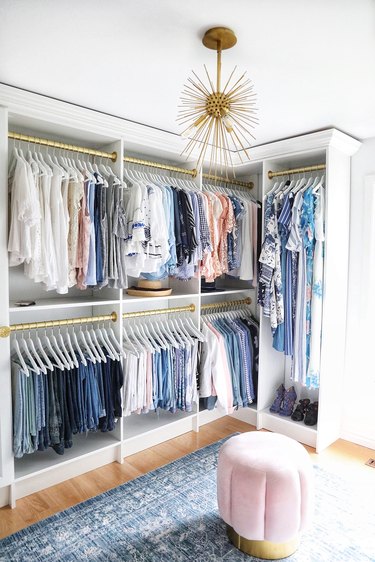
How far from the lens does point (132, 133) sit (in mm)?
2818

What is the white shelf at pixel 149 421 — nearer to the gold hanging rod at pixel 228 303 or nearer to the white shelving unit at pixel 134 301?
the white shelving unit at pixel 134 301

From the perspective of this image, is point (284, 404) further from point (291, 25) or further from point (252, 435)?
point (291, 25)

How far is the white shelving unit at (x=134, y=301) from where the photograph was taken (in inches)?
91.0

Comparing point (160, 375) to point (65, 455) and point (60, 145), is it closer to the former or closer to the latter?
point (65, 455)

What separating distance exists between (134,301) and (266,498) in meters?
1.54

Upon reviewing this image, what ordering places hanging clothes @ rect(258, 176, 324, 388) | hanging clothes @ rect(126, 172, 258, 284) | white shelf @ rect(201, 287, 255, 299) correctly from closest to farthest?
1. hanging clothes @ rect(126, 172, 258, 284)
2. hanging clothes @ rect(258, 176, 324, 388)
3. white shelf @ rect(201, 287, 255, 299)

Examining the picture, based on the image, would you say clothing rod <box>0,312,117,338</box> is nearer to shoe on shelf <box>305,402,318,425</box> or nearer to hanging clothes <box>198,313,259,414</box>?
hanging clothes <box>198,313,259,414</box>

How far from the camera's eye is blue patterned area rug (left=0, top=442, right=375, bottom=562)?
201 cm

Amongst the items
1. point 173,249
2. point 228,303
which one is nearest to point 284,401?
point 228,303

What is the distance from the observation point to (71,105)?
2434 mm

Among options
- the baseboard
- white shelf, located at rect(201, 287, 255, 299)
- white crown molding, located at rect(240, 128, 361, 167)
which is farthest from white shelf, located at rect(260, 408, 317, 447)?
white crown molding, located at rect(240, 128, 361, 167)

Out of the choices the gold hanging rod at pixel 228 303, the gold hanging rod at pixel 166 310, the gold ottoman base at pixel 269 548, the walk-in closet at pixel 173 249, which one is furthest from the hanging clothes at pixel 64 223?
the gold ottoman base at pixel 269 548

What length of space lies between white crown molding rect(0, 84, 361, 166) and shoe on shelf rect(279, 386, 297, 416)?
206cm

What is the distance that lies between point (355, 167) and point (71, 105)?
2.24 meters
